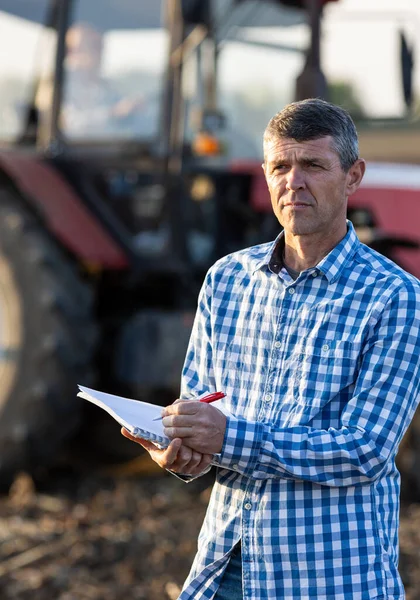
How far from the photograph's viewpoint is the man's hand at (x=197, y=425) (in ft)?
6.32

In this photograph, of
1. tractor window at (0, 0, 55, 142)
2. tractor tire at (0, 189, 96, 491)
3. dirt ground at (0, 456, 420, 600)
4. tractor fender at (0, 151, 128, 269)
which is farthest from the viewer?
tractor window at (0, 0, 55, 142)

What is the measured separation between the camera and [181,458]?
195 centimetres

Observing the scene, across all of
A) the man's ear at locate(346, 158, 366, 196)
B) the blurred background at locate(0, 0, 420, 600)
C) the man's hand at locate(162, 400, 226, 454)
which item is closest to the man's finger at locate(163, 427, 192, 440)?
the man's hand at locate(162, 400, 226, 454)

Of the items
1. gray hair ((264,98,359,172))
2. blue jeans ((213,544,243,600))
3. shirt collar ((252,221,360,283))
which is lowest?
blue jeans ((213,544,243,600))

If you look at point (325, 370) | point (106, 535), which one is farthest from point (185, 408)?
point (106, 535)

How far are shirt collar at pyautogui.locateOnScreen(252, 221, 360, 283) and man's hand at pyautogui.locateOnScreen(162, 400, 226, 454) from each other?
0.34 metres

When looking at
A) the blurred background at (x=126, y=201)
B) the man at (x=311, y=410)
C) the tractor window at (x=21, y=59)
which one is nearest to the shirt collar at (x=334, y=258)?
the man at (x=311, y=410)

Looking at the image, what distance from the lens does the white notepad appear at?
193 cm

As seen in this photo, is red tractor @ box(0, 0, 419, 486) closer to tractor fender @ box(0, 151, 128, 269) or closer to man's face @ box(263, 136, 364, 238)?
tractor fender @ box(0, 151, 128, 269)

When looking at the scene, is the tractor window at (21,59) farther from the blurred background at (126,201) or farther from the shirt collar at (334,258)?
the shirt collar at (334,258)

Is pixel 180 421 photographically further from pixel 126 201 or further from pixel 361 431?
pixel 126 201

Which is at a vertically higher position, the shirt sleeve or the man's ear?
the man's ear

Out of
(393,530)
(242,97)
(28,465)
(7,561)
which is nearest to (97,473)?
(28,465)

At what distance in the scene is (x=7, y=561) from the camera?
165 inches
